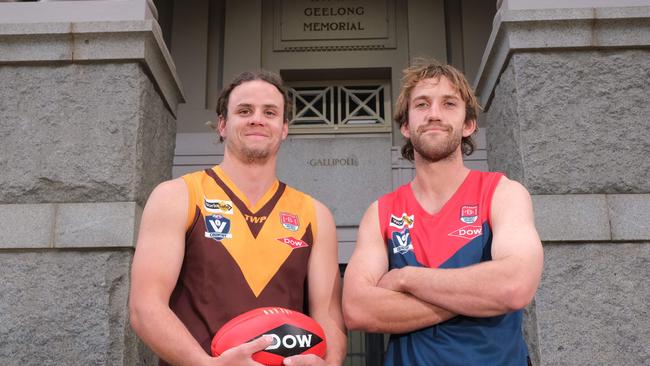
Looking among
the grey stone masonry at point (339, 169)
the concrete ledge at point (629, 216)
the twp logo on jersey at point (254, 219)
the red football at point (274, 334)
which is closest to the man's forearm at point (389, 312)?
the red football at point (274, 334)

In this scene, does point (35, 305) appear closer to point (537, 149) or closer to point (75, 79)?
point (75, 79)

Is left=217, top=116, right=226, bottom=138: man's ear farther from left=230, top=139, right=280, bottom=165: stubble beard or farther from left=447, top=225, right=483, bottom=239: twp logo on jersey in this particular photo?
left=447, top=225, right=483, bottom=239: twp logo on jersey

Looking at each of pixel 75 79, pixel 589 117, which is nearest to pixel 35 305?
pixel 75 79

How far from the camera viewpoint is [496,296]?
9.05ft

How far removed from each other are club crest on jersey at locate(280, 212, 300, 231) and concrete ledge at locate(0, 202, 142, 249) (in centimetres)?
190

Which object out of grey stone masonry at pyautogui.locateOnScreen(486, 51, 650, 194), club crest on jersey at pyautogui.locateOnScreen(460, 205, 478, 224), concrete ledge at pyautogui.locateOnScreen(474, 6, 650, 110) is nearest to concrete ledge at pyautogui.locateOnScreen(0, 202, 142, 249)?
club crest on jersey at pyautogui.locateOnScreen(460, 205, 478, 224)

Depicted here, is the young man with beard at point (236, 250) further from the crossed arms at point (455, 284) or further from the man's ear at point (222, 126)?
the crossed arms at point (455, 284)

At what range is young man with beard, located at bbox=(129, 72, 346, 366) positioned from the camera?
2928 millimetres

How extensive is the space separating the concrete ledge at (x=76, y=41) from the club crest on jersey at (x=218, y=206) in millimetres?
2377

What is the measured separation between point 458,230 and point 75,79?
11.9ft

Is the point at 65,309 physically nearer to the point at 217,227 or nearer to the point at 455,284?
the point at 217,227

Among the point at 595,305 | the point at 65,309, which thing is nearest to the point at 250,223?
the point at 65,309

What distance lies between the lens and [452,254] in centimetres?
302

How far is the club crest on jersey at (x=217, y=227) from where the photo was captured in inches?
126
